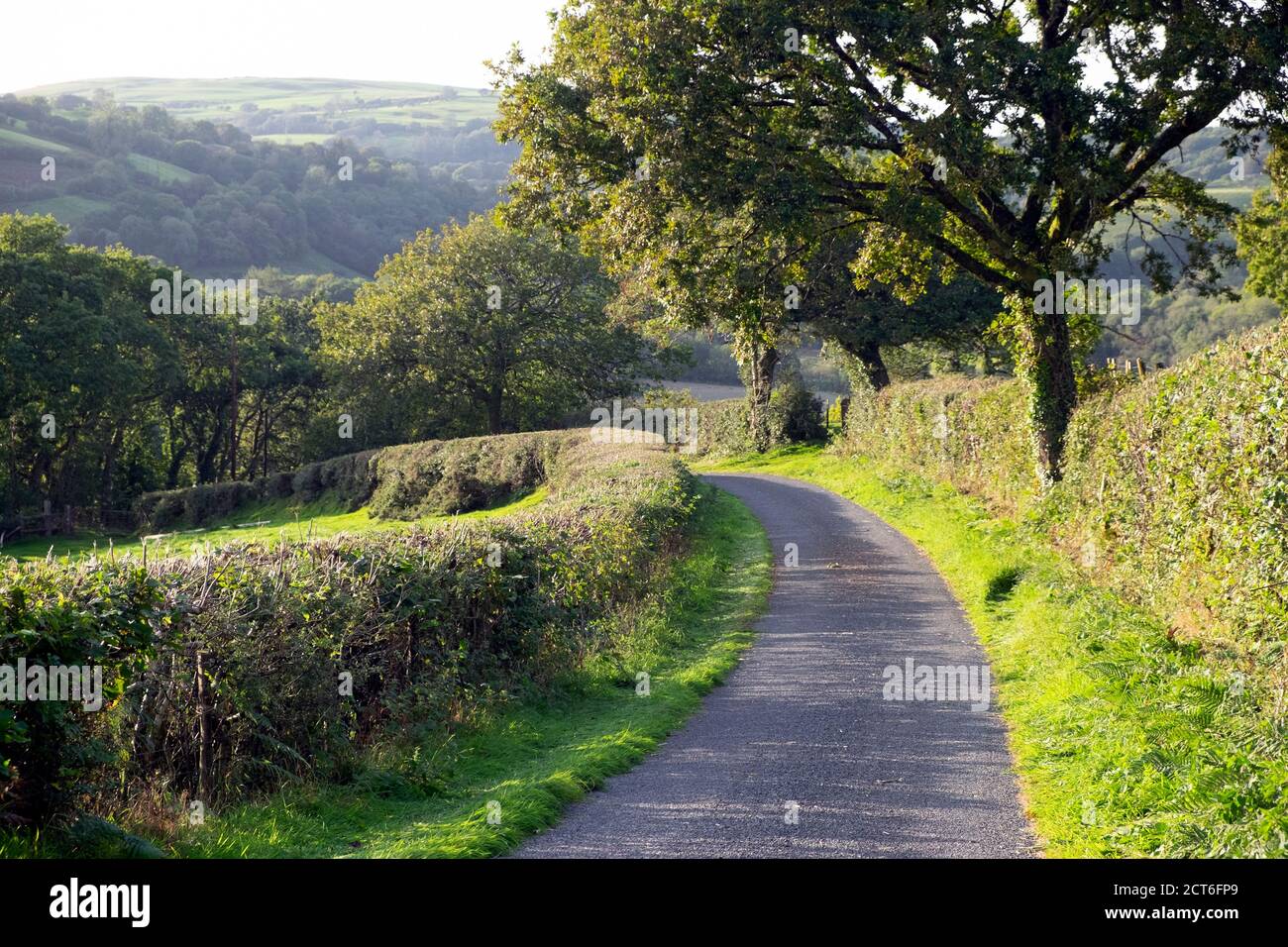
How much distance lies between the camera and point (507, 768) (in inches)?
360

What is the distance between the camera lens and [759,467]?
46250 millimetres

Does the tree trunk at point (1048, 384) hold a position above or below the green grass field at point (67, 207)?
below

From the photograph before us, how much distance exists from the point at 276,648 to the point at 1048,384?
1613 centimetres

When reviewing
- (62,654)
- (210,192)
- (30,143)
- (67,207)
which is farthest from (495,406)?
(30,143)

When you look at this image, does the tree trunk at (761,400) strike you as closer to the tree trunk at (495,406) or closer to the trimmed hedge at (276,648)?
the tree trunk at (495,406)

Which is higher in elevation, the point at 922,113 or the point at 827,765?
the point at 922,113

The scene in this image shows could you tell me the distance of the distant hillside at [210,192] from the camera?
464 feet

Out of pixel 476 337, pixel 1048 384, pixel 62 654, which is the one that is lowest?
pixel 62 654

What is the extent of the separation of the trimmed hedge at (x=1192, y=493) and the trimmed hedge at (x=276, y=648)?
6744mm

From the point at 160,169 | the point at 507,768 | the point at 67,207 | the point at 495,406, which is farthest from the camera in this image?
the point at 160,169

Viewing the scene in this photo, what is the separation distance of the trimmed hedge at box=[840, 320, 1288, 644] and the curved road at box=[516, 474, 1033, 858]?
7.46 feet

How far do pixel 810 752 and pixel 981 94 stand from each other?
529 inches

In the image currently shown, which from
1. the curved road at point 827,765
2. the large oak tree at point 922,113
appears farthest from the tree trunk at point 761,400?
the curved road at point 827,765

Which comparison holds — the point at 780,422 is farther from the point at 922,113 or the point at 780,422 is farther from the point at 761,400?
the point at 922,113
